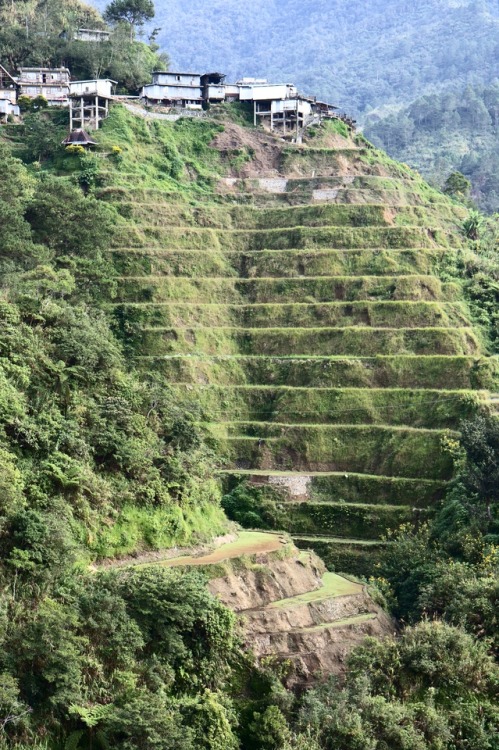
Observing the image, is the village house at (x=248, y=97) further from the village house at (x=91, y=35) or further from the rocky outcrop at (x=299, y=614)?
the rocky outcrop at (x=299, y=614)

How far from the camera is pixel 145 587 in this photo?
108 feet

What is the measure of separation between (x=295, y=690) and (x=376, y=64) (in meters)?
166

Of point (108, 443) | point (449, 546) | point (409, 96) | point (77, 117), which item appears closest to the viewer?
point (108, 443)

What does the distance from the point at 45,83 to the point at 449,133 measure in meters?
73.6

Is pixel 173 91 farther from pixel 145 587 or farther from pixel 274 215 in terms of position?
pixel 145 587

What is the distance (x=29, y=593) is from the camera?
103ft

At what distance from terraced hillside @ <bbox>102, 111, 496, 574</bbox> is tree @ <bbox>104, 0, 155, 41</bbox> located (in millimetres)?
24258

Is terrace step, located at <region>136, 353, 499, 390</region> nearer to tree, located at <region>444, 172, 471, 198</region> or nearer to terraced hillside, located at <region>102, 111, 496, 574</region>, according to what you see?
terraced hillside, located at <region>102, 111, 496, 574</region>

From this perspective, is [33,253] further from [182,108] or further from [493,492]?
[182,108]

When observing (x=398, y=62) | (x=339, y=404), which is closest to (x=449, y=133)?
(x=398, y=62)

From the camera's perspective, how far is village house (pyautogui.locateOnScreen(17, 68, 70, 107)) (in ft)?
249

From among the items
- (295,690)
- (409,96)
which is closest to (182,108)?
(295,690)

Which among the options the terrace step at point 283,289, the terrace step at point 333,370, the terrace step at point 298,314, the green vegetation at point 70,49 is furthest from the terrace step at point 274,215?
the green vegetation at point 70,49

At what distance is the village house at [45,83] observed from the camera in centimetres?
7578
